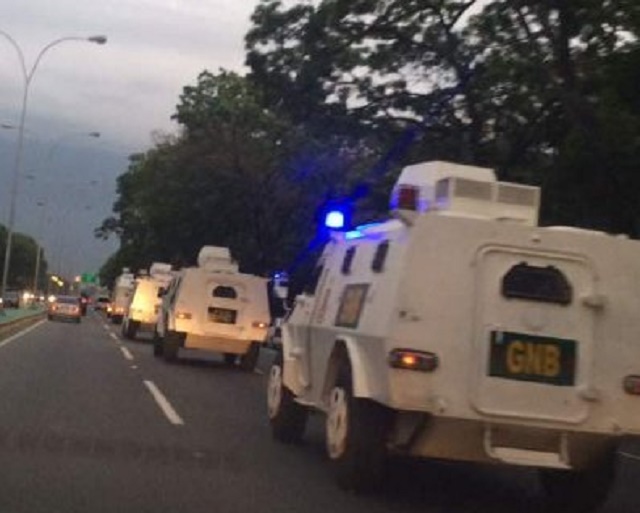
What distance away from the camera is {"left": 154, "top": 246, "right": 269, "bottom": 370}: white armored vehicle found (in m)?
27.5

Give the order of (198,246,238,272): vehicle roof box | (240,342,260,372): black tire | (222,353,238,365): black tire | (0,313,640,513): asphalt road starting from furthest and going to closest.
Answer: (222,353,238,365): black tire < (198,246,238,272): vehicle roof box < (240,342,260,372): black tire < (0,313,640,513): asphalt road

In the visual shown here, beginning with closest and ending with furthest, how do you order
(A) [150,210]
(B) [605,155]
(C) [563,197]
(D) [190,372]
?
(B) [605,155] < (C) [563,197] < (D) [190,372] < (A) [150,210]

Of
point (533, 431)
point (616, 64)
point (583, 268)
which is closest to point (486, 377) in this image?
point (533, 431)

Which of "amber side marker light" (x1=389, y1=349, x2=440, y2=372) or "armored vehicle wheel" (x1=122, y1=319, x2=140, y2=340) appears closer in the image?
"amber side marker light" (x1=389, y1=349, x2=440, y2=372)

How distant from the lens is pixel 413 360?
31.1ft

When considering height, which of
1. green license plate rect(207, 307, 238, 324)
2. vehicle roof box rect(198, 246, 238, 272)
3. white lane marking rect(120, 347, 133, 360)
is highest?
vehicle roof box rect(198, 246, 238, 272)

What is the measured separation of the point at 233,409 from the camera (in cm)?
1703

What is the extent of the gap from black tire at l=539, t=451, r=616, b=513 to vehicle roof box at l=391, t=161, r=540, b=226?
221 centimetres

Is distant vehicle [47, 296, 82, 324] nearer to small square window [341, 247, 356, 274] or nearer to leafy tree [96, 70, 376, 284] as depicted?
leafy tree [96, 70, 376, 284]

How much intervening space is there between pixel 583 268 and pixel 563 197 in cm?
1382

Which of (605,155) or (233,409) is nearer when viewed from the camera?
(233,409)

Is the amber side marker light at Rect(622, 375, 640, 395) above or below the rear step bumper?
above

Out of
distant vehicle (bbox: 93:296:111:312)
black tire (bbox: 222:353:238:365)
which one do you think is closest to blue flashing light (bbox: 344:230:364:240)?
black tire (bbox: 222:353:238:365)

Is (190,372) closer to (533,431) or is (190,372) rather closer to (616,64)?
(616,64)
